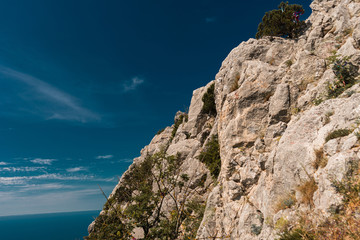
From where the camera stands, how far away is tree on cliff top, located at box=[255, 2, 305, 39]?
22.5 meters

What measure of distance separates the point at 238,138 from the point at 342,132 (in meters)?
8.66

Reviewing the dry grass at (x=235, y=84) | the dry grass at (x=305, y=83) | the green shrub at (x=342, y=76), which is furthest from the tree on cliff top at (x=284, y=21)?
the green shrub at (x=342, y=76)

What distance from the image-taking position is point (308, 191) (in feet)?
24.8

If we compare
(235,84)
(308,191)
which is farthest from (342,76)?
(235,84)

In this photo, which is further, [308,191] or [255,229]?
[255,229]

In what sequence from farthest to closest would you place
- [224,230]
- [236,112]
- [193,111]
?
[193,111] < [236,112] < [224,230]

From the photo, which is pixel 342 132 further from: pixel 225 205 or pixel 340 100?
pixel 225 205

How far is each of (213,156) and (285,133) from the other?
11.6m

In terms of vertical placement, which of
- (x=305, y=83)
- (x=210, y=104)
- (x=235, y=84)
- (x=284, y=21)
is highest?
(x=284, y=21)

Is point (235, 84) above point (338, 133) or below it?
above

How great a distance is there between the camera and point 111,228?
1311 centimetres

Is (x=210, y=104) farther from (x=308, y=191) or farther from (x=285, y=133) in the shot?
(x=308, y=191)

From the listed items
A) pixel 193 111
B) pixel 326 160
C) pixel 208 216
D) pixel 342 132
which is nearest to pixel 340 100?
pixel 342 132

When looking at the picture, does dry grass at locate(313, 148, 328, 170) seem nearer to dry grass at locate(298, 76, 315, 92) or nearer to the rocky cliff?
the rocky cliff
